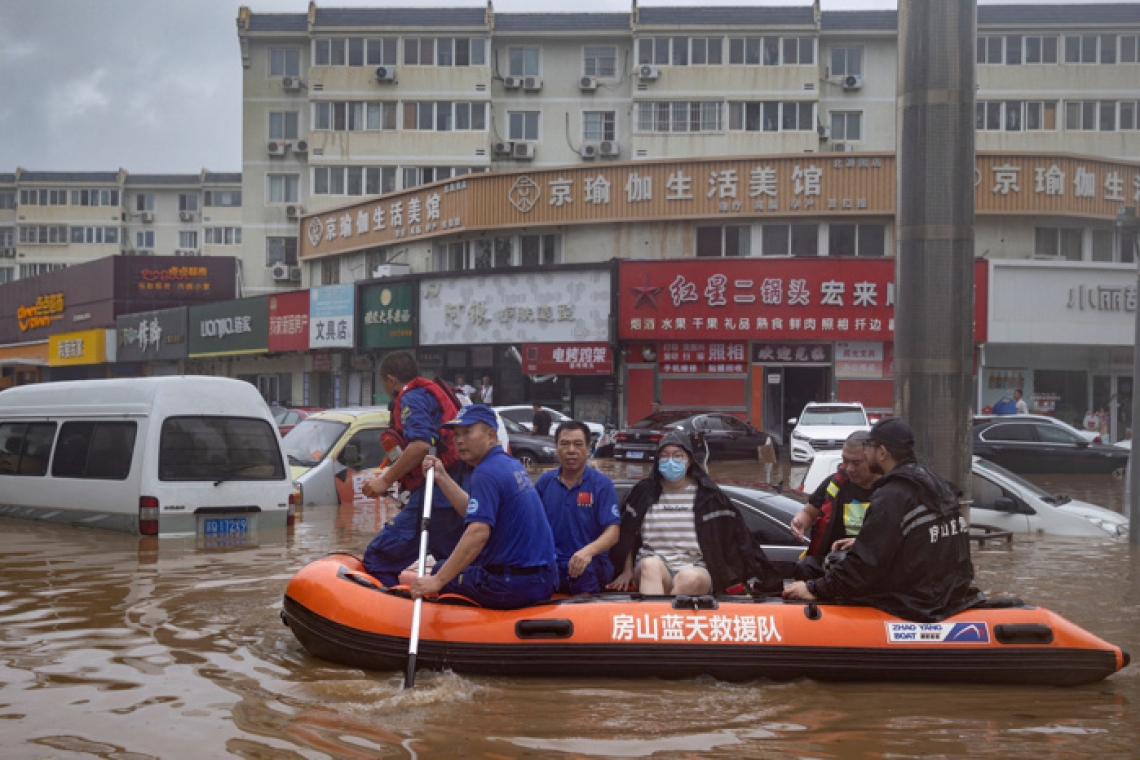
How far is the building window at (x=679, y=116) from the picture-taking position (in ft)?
139

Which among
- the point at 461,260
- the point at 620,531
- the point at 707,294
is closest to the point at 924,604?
the point at 620,531

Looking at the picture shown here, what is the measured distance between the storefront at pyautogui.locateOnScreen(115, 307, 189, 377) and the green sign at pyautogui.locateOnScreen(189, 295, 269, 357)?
860 mm

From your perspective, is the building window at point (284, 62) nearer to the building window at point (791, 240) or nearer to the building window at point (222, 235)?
the building window at point (791, 240)

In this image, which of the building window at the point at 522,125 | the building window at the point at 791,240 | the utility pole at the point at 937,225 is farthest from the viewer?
the building window at the point at 522,125

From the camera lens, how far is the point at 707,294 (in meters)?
31.9

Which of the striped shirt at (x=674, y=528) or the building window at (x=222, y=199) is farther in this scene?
the building window at (x=222, y=199)

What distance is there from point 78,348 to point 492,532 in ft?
173

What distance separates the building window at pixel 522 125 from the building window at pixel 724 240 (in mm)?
13090

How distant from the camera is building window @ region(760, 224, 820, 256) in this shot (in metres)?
32.5

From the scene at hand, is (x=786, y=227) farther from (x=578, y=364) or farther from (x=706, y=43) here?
(x=706, y=43)

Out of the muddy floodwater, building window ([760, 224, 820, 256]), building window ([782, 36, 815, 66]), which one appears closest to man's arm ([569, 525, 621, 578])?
the muddy floodwater

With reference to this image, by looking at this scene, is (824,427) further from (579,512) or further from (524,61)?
(524,61)

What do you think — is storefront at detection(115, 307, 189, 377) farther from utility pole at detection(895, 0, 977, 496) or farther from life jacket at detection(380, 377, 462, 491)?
utility pole at detection(895, 0, 977, 496)

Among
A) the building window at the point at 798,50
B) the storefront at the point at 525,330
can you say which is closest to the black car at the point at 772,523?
the storefront at the point at 525,330
